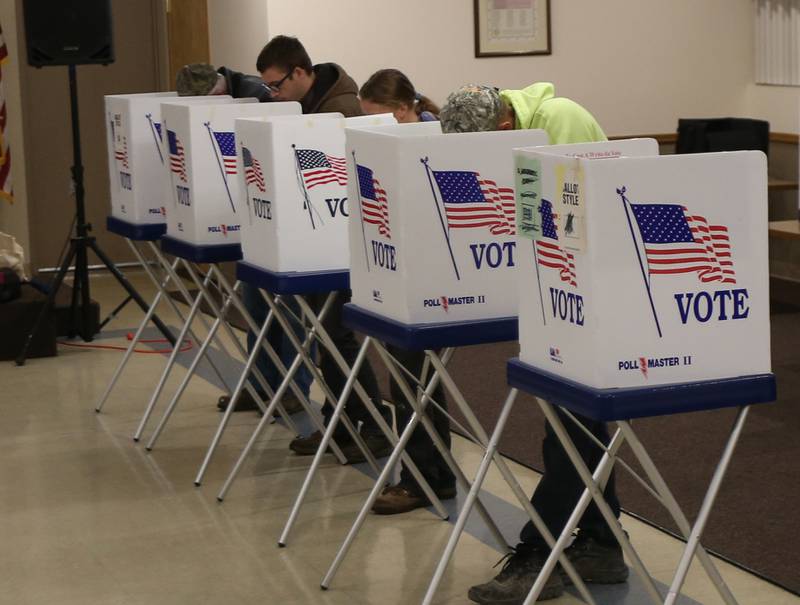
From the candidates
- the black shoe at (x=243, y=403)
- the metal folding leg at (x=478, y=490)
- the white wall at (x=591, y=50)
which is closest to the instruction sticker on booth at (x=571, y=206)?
the metal folding leg at (x=478, y=490)

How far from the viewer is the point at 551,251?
8.97 ft

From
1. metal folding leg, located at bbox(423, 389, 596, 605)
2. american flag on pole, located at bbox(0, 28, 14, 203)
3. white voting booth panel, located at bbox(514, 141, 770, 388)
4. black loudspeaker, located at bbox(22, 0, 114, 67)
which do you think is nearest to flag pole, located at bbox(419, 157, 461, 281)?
metal folding leg, located at bbox(423, 389, 596, 605)

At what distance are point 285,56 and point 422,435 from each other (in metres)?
1.60

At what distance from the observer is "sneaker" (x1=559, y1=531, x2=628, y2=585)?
3.56 metres

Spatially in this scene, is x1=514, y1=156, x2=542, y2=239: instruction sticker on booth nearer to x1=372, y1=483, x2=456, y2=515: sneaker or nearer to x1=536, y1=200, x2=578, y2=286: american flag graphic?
x1=536, y1=200, x2=578, y2=286: american flag graphic

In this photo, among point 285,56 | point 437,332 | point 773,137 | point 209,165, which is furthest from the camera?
point 773,137

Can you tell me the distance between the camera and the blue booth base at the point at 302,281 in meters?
3.89

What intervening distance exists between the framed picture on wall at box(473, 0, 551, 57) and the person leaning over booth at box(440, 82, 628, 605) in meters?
4.39

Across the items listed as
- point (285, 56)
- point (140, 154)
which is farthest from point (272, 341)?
point (285, 56)

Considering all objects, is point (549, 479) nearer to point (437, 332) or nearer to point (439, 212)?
point (437, 332)

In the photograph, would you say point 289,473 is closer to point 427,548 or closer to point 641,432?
point 427,548

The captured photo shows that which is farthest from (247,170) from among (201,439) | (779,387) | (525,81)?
(525,81)

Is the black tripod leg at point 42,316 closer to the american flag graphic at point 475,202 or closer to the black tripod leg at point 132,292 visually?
the black tripod leg at point 132,292

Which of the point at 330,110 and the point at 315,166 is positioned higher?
the point at 330,110
